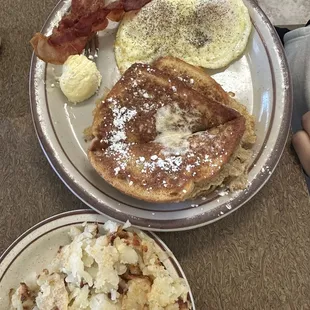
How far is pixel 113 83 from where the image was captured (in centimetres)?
147

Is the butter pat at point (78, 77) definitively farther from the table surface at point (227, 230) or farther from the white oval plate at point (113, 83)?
the table surface at point (227, 230)

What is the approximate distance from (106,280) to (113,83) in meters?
0.65

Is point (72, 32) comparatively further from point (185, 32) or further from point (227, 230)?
point (227, 230)

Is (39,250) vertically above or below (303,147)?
above

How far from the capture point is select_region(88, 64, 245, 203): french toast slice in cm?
126

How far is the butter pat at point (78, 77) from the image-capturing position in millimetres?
1360

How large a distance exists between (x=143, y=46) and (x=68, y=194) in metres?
0.54

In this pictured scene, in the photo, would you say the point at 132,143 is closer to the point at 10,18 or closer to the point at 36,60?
the point at 36,60

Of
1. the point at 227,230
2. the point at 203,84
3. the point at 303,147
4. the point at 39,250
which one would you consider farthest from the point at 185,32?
the point at 39,250

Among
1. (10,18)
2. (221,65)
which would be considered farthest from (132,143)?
(10,18)

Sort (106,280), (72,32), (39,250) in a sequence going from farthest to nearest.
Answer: (72,32)
(39,250)
(106,280)

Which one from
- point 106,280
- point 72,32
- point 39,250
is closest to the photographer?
point 106,280

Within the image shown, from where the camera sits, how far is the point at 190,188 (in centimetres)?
125

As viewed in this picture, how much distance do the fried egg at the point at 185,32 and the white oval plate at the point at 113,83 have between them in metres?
0.04
